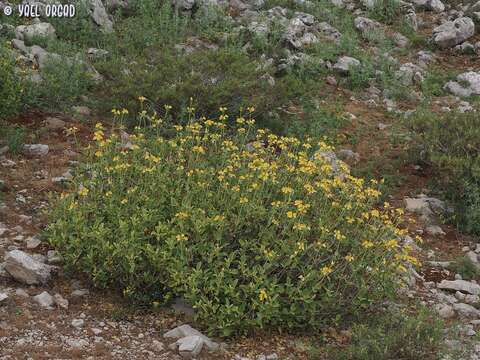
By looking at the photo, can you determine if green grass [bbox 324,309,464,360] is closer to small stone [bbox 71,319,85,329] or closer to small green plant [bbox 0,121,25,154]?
small stone [bbox 71,319,85,329]

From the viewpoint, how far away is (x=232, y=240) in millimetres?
5074

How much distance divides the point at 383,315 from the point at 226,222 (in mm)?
1352

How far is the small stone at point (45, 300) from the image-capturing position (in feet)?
15.5

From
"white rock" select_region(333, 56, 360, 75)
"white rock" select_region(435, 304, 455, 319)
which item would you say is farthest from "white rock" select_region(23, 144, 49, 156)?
"white rock" select_region(333, 56, 360, 75)

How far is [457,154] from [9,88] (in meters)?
4.85

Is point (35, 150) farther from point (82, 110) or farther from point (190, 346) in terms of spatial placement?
point (190, 346)

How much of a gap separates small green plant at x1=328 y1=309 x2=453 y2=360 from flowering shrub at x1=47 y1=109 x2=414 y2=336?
0.82 ft

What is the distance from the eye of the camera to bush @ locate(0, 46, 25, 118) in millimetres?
6887

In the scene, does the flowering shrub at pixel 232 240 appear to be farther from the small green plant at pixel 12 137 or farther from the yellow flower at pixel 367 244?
the small green plant at pixel 12 137

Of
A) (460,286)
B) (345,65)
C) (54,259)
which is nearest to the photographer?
(54,259)

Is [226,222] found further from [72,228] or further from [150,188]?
[72,228]

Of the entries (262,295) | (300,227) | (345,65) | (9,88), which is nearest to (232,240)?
(300,227)

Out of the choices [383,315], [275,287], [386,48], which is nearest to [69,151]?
[275,287]

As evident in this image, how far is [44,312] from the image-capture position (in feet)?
15.3
